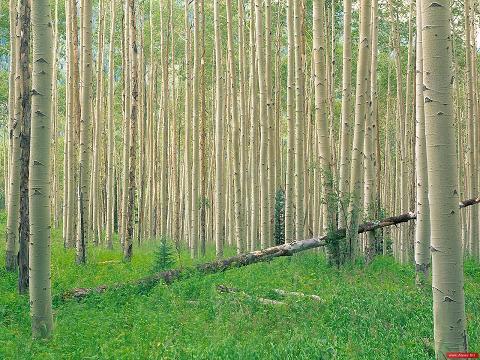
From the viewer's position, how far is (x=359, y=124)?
10125mm

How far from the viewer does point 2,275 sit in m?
9.66

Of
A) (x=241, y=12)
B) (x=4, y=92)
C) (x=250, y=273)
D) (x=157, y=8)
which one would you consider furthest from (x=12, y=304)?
(x=4, y=92)

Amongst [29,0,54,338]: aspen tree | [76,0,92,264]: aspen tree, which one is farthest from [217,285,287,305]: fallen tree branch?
[76,0,92,264]: aspen tree

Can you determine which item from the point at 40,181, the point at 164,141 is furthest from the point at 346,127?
the point at 164,141

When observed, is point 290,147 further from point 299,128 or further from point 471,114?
point 471,114

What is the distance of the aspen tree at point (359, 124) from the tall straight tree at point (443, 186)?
6.11 m

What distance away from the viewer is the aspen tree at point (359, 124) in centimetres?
1008

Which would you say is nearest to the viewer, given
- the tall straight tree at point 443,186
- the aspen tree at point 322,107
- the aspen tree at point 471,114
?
the tall straight tree at point 443,186

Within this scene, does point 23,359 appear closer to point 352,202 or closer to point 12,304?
point 12,304

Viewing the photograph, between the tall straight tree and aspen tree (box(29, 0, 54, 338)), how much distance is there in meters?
3.87

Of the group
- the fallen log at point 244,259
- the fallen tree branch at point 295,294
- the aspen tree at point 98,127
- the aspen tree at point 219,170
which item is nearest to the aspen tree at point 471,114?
the fallen log at point 244,259

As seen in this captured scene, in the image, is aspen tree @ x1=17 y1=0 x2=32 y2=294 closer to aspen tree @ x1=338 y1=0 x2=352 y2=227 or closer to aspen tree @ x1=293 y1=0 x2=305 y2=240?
aspen tree @ x1=293 y1=0 x2=305 y2=240

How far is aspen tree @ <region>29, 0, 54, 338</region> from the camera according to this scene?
19.2 feet

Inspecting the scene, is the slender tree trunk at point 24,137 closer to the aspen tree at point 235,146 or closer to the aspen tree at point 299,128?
the aspen tree at point 299,128
